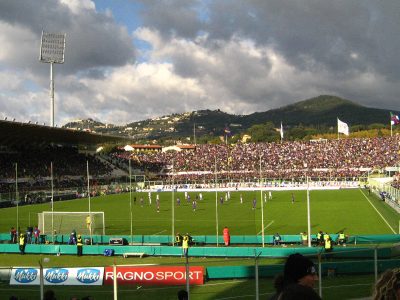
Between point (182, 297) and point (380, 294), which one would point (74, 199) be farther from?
point (380, 294)

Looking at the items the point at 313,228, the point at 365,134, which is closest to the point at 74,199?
the point at 313,228

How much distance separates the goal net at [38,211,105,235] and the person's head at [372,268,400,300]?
98.9 ft

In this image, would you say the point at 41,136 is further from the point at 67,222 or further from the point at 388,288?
the point at 388,288

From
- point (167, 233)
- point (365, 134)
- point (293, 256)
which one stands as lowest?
point (167, 233)

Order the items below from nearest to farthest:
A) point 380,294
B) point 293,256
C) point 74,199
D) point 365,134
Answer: point 380,294 → point 293,256 → point 74,199 → point 365,134

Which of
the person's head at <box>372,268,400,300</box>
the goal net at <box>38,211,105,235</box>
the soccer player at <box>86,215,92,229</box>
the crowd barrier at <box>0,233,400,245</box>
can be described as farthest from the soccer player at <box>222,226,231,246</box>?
the person's head at <box>372,268,400,300</box>

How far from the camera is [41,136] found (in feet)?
248

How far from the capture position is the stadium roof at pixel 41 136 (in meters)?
65.2

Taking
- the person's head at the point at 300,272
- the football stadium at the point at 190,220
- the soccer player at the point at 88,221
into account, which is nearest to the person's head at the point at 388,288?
the person's head at the point at 300,272

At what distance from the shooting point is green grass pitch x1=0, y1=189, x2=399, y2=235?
35.4m

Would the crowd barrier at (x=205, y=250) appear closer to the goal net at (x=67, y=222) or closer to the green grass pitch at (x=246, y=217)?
the goal net at (x=67, y=222)

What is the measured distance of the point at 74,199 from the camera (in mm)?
68375

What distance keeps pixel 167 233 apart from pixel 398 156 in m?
68.6

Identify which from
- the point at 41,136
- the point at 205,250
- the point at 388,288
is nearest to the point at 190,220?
the point at 205,250
